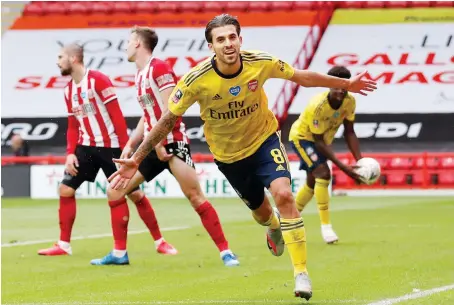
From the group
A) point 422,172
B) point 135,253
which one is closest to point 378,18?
point 422,172

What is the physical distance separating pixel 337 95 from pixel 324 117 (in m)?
0.44

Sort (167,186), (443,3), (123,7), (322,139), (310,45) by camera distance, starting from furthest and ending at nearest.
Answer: (123,7) → (310,45) → (443,3) → (167,186) → (322,139)

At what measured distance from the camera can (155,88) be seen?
9.98 meters

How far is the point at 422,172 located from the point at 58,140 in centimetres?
1048

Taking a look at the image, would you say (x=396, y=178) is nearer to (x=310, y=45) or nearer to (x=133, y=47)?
(x=310, y=45)

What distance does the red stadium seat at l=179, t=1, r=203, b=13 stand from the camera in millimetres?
30594

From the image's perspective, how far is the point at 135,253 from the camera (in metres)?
11.4

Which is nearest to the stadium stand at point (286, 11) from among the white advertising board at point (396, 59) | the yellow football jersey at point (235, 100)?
the white advertising board at point (396, 59)

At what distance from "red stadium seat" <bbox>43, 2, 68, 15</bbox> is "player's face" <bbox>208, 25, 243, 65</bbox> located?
80.1 feet

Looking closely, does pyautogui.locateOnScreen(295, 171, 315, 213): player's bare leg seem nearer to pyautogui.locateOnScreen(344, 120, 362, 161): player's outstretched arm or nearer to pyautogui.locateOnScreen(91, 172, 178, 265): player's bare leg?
pyautogui.locateOnScreen(344, 120, 362, 161): player's outstretched arm

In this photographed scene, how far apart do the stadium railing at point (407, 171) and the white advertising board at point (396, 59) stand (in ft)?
13.0

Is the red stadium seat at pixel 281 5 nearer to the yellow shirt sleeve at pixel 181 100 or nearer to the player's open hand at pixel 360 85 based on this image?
the player's open hand at pixel 360 85

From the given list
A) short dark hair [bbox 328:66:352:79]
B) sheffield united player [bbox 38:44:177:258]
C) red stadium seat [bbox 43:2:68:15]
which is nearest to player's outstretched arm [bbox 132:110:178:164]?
sheffield united player [bbox 38:44:177:258]

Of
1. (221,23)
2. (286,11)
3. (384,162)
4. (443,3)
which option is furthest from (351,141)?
(286,11)
